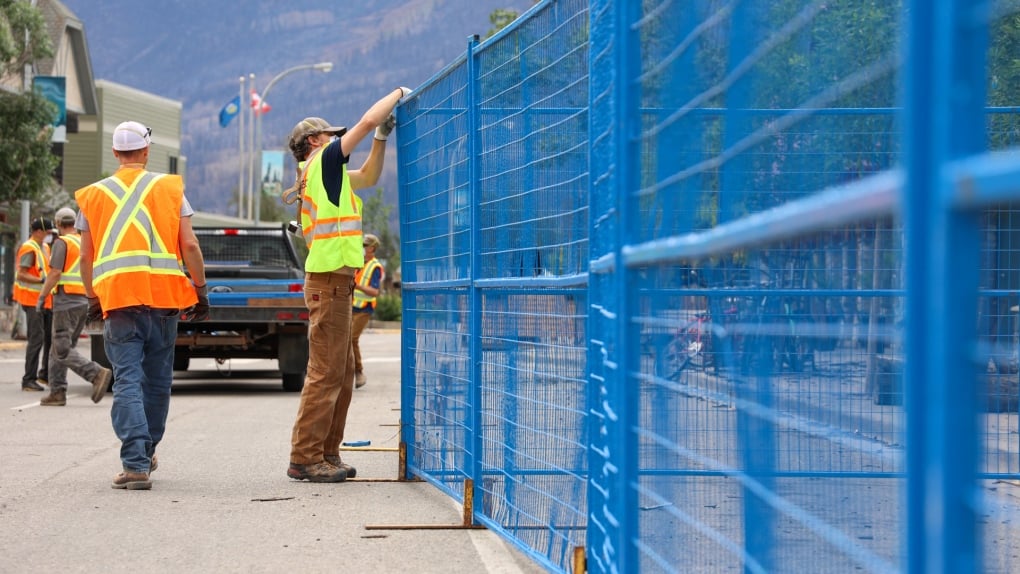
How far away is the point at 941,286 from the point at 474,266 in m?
5.12

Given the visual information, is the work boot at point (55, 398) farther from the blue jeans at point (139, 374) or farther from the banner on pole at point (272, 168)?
the banner on pole at point (272, 168)

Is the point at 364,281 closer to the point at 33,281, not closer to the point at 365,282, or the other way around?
the point at 365,282

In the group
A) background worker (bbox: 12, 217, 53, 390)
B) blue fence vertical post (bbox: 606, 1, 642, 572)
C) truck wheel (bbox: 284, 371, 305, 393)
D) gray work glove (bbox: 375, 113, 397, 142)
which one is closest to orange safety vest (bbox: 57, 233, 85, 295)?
background worker (bbox: 12, 217, 53, 390)

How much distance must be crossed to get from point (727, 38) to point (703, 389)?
1.06 meters

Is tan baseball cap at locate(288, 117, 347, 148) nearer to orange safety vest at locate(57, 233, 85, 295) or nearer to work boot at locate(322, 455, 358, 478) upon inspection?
work boot at locate(322, 455, 358, 478)

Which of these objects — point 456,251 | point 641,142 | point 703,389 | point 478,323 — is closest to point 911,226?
point 703,389

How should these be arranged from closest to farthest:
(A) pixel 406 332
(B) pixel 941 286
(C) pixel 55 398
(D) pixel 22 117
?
1. (B) pixel 941 286
2. (A) pixel 406 332
3. (C) pixel 55 398
4. (D) pixel 22 117

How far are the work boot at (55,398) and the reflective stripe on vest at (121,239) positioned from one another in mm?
6333

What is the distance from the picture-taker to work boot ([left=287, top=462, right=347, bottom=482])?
8336 millimetres

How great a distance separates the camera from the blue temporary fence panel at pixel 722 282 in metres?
1.65

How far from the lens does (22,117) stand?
3017 cm

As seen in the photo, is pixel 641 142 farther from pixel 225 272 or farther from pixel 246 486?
pixel 225 272

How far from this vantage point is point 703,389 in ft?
11.9

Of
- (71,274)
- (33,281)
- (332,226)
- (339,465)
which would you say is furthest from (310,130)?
(33,281)
